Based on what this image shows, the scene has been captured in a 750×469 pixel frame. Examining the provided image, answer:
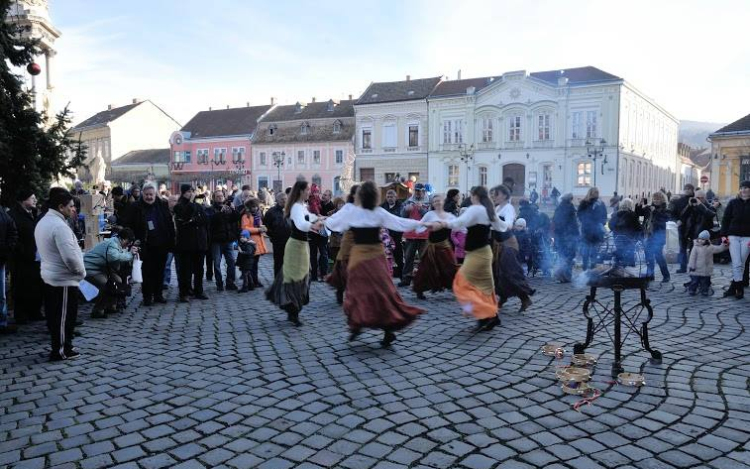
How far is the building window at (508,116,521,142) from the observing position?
43281 millimetres

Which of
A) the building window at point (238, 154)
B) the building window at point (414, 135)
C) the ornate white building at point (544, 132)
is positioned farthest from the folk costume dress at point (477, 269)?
the building window at point (238, 154)


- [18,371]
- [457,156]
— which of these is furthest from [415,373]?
[457,156]

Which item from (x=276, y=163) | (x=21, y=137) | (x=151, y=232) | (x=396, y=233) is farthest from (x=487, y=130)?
(x=21, y=137)

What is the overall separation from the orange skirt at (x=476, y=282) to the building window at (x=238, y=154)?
5258cm

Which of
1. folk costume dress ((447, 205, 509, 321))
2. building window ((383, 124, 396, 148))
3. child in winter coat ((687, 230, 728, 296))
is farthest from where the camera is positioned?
building window ((383, 124, 396, 148))

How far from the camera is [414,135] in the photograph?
4844 cm

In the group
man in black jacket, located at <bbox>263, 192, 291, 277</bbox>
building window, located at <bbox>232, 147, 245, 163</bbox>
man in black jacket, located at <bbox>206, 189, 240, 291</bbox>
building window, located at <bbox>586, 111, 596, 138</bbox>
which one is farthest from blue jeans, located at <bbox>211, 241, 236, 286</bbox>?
building window, located at <bbox>232, 147, 245, 163</bbox>

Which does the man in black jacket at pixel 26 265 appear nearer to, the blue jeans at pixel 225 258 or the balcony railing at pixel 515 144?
the blue jeans at pixel 225 258

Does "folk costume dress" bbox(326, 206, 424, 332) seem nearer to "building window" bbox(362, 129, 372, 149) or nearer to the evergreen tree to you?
the evergreen tree

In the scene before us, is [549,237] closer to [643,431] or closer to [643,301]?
[643,301]

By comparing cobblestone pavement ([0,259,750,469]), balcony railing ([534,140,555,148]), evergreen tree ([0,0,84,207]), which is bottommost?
cobblestone pavement ([0,259,750,469])

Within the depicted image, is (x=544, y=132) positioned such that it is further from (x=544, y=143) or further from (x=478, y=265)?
(x=478, y=265)

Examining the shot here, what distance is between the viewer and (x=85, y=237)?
1184 centimetres

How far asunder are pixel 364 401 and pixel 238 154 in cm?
5557
